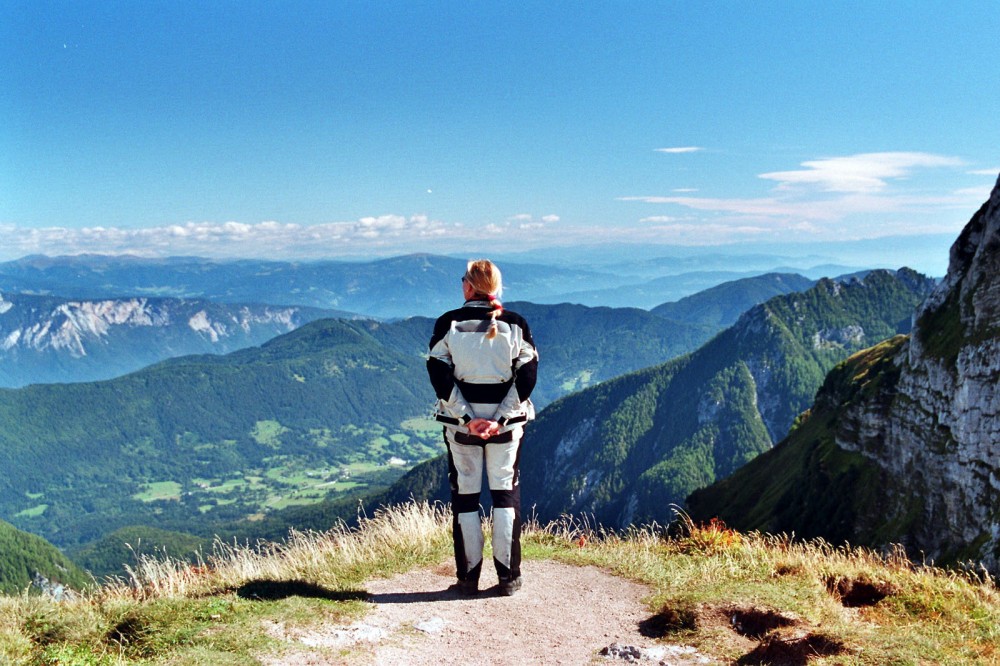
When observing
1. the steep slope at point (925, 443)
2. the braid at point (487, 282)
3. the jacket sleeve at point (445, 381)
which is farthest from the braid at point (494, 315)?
the steep slope at point (925, 443)

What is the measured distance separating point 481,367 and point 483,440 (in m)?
0.95

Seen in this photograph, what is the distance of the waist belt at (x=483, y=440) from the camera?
868cm

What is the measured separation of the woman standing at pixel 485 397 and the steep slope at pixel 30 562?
187 meters

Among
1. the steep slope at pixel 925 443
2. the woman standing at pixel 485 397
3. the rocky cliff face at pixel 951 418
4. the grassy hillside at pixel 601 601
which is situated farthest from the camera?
the steep slope at pixel 925 443

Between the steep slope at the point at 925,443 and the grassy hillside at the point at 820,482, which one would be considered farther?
the grassy hillside at the point at 820,482

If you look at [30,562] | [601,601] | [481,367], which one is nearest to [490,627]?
[601,601]

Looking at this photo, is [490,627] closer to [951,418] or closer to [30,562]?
[951,418]

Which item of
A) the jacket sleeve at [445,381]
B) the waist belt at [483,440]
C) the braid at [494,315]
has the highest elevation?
the braid at [494,315]

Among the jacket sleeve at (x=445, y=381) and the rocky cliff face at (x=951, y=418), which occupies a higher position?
the jacket sleeve at (x=445, y=381)

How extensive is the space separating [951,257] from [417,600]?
237 ft

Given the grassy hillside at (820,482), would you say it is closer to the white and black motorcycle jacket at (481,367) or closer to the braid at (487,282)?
the white and black motorcycle jacket at (481,367)

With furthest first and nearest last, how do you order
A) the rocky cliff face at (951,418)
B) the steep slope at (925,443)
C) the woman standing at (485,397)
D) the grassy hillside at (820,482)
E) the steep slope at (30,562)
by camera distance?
the steep slope at (30,562) < the grassy hillside at (820,482) < the steep slope at (925,443) < the rocky cliff face at (951,418) < the woman standing at (485,397)

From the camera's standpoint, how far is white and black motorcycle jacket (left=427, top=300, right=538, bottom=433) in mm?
8633

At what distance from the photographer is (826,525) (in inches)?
2537
